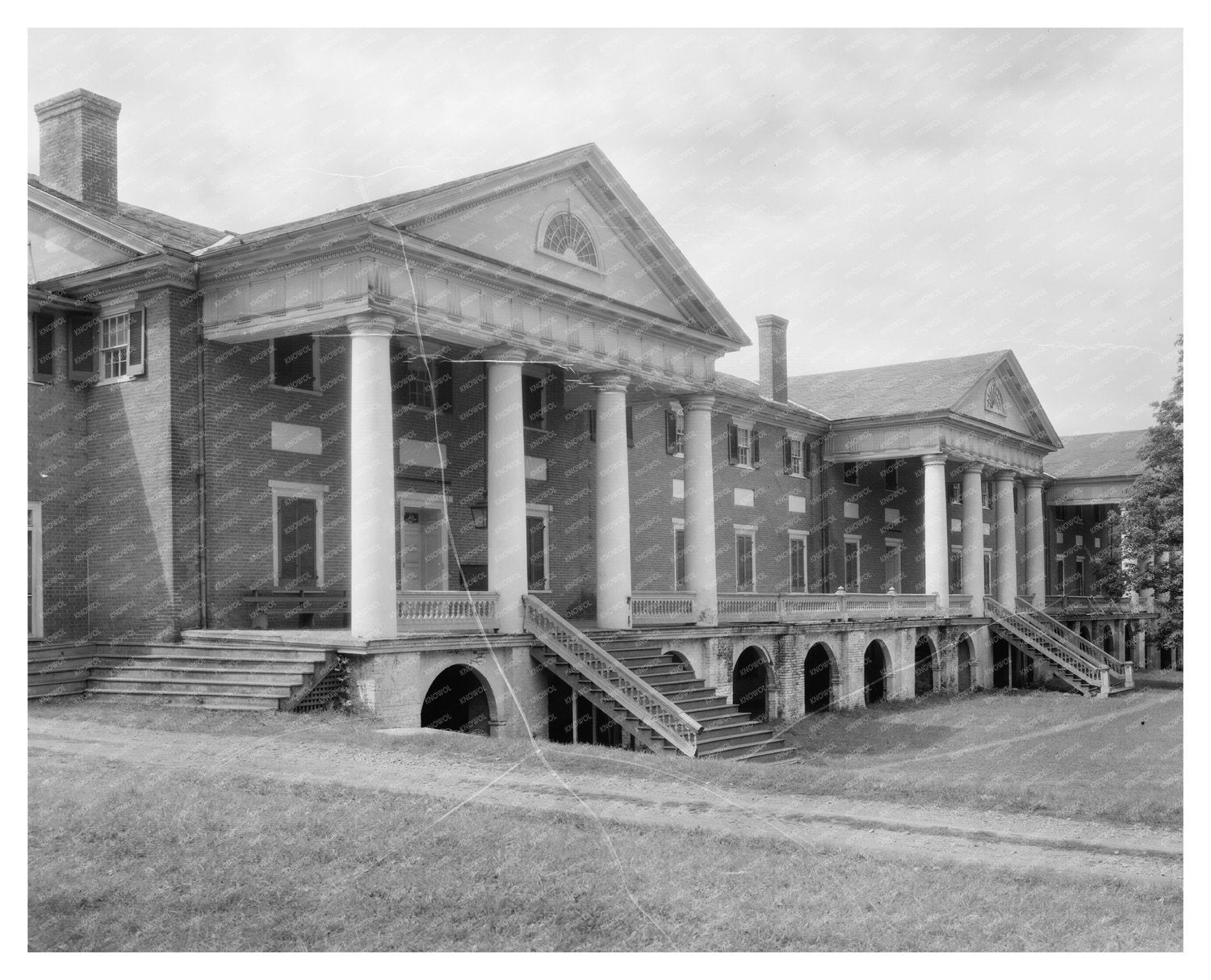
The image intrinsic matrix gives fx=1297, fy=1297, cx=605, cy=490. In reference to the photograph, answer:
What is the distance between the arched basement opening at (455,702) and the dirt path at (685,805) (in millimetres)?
5292

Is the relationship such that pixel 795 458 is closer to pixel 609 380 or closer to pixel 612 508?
pixel 612 508

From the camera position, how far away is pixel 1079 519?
55000mm

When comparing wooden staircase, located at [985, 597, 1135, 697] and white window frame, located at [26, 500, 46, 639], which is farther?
wooden staircase, located at [985, 597, 1135, 697]

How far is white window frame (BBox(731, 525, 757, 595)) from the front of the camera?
116 ft

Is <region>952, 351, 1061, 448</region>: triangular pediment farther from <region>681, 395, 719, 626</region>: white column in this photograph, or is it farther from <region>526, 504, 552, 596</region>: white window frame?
<region>526, 504, 552, 596</region>: white window frame

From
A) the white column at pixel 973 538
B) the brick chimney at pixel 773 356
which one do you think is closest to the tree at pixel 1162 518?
the white column at pixel 973 538

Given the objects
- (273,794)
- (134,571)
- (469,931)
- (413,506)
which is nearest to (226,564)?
(134,571)

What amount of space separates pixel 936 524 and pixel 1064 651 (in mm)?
5791

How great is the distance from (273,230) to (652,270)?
8395mm

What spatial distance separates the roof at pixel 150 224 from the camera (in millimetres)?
20984

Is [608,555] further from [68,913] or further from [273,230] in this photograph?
[68,913]

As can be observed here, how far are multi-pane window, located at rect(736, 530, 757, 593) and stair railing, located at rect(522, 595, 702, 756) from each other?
14555 mm

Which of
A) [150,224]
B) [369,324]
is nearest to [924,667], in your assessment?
[369,324]

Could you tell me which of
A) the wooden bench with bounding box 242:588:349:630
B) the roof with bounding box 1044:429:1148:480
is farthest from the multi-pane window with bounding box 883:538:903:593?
the wooden bench with bounding box 242:588:349:630
